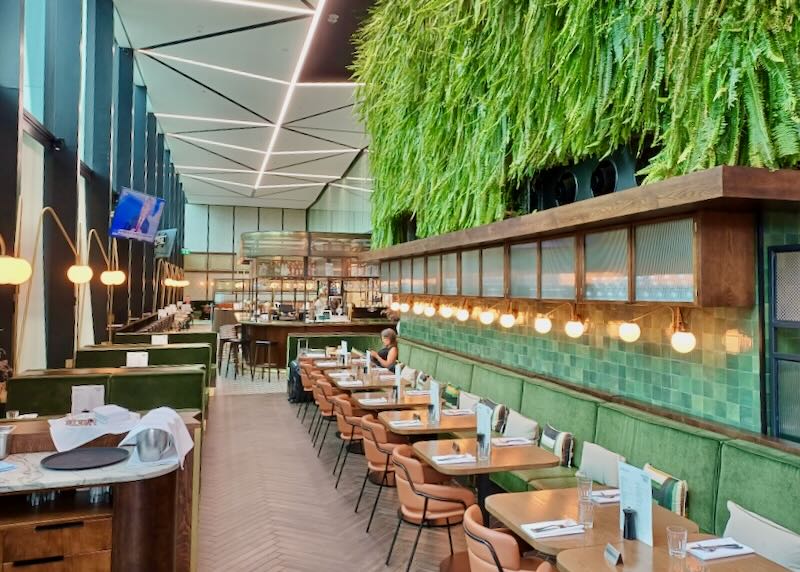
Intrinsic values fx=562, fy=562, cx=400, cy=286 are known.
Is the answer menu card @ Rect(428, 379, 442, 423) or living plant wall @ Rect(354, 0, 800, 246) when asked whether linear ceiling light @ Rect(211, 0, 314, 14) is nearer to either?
living plant wall @ Rect(354, 0, 800, 246)

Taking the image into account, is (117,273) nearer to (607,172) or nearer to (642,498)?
(607,172)

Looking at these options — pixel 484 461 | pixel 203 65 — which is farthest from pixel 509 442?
pixel 203 65

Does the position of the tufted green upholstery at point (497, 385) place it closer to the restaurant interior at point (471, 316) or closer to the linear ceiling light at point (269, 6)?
the restaurant interior at point (471, 316)

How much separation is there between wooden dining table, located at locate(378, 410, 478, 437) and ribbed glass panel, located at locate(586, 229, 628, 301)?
1486 millimetres

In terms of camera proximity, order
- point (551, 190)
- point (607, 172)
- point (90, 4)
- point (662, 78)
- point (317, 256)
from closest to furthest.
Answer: point (662, 78), point (607, 172), point (551, 190), point (90, 4), point (317, 256)

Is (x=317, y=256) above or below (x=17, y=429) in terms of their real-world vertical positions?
above

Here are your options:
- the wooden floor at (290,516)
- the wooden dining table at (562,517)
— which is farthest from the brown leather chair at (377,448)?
the wooden dining table at (562,517)

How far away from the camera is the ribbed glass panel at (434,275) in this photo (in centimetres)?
744

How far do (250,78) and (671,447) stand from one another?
9.85 metres

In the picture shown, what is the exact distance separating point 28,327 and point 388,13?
5.80m

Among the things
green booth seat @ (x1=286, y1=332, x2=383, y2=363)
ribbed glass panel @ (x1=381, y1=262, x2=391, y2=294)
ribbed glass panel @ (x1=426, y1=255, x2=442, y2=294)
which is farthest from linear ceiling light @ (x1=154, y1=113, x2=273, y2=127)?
ribbed glass panel @ (x1=426, y1=255, x2=442, y2=294)

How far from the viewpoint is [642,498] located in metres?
2.54

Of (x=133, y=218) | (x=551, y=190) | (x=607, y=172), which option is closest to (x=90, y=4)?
(x=133, y=218)

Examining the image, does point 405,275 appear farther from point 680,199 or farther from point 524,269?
point 680,199
